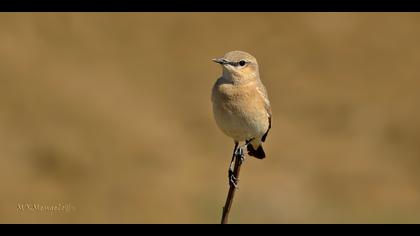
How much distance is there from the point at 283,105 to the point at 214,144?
8.29ft

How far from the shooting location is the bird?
9867mm

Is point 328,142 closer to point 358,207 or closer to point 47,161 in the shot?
point 358,207

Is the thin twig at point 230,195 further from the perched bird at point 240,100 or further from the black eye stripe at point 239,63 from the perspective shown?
the black eye stripe at point 239,63

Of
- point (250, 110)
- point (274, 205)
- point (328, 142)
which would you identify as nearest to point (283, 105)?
point (328, 142)

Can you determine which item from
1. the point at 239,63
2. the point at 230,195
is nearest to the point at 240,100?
the point at 239,63

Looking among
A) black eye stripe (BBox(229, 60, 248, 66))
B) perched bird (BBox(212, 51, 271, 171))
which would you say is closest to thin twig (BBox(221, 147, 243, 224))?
perched bird (BBox(212, 51, 271, 171))

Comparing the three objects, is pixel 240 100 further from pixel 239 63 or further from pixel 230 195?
pixel 230 195

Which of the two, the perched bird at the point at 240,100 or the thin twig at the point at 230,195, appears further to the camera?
the perched bird at the point at 240,100

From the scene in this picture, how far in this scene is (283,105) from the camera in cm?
2452

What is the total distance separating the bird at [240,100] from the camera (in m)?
9.87

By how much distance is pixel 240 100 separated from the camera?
32.8 feet

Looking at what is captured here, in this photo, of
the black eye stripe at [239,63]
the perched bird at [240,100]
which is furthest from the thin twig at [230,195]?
the black eye stripe at [239,63]

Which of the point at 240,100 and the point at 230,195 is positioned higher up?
the point at 240,100

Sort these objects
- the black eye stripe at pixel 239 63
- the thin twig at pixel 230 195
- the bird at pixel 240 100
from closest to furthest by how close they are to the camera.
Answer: the thin twig at pixel 230 195 → the bird at pixel 240 100 → the black eye stripe at pixel 239 63
